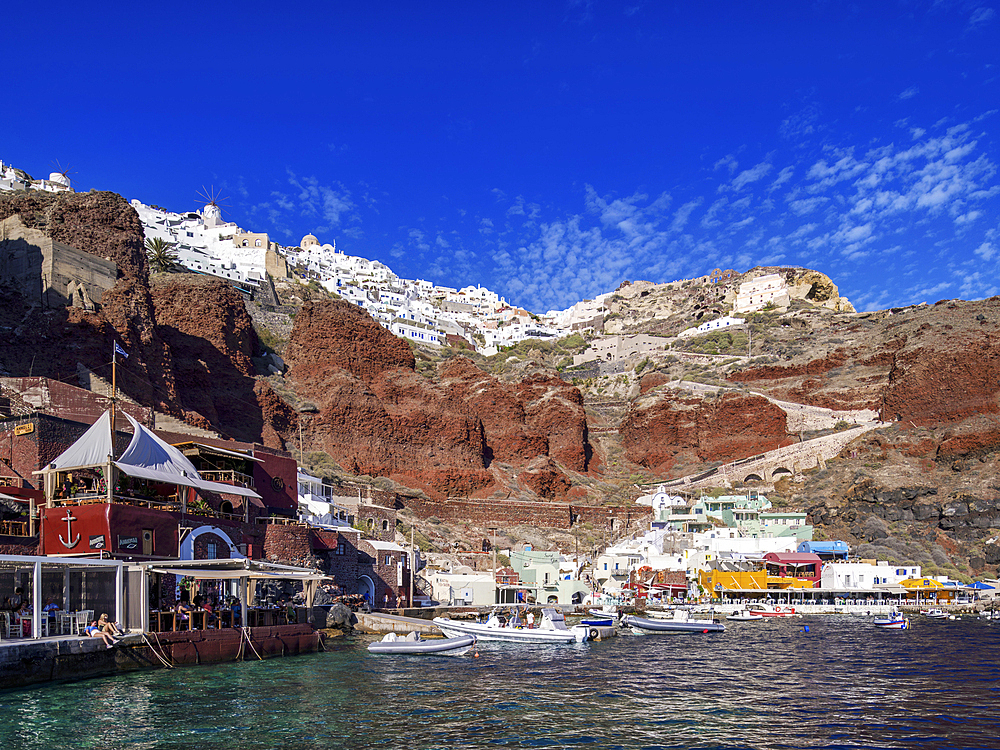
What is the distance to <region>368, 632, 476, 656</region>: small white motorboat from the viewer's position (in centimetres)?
3322

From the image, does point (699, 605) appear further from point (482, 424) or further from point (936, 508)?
point (482, 424)

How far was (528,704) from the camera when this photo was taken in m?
23.2

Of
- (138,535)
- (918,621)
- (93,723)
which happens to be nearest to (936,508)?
(918,621)

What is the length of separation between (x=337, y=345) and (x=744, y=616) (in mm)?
46301

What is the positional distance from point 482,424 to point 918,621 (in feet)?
146

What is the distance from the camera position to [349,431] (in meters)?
75.8

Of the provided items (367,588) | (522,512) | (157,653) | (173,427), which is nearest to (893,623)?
(367,588)

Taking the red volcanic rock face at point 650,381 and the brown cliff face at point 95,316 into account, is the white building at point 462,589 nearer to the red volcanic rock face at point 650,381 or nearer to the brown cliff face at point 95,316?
the brown cliff face at point 95,316

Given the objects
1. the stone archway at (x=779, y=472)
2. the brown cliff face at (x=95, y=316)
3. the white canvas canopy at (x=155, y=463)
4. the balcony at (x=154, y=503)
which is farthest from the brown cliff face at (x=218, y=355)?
the stone archway at (x=779, y=472)

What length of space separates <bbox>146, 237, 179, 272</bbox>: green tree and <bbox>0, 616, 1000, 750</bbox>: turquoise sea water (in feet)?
227

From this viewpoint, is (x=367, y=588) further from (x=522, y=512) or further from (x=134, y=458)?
(x=522, y=512)

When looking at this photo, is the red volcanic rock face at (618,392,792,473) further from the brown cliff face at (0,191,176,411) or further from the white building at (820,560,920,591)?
the brown cliff face at (0,191,176,411)

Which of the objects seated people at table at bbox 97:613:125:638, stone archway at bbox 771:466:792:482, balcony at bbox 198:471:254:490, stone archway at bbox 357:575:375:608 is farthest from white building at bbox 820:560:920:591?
seated people at table at bbox 97:613:125:638

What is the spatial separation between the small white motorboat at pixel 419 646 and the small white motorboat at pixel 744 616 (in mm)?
29111
